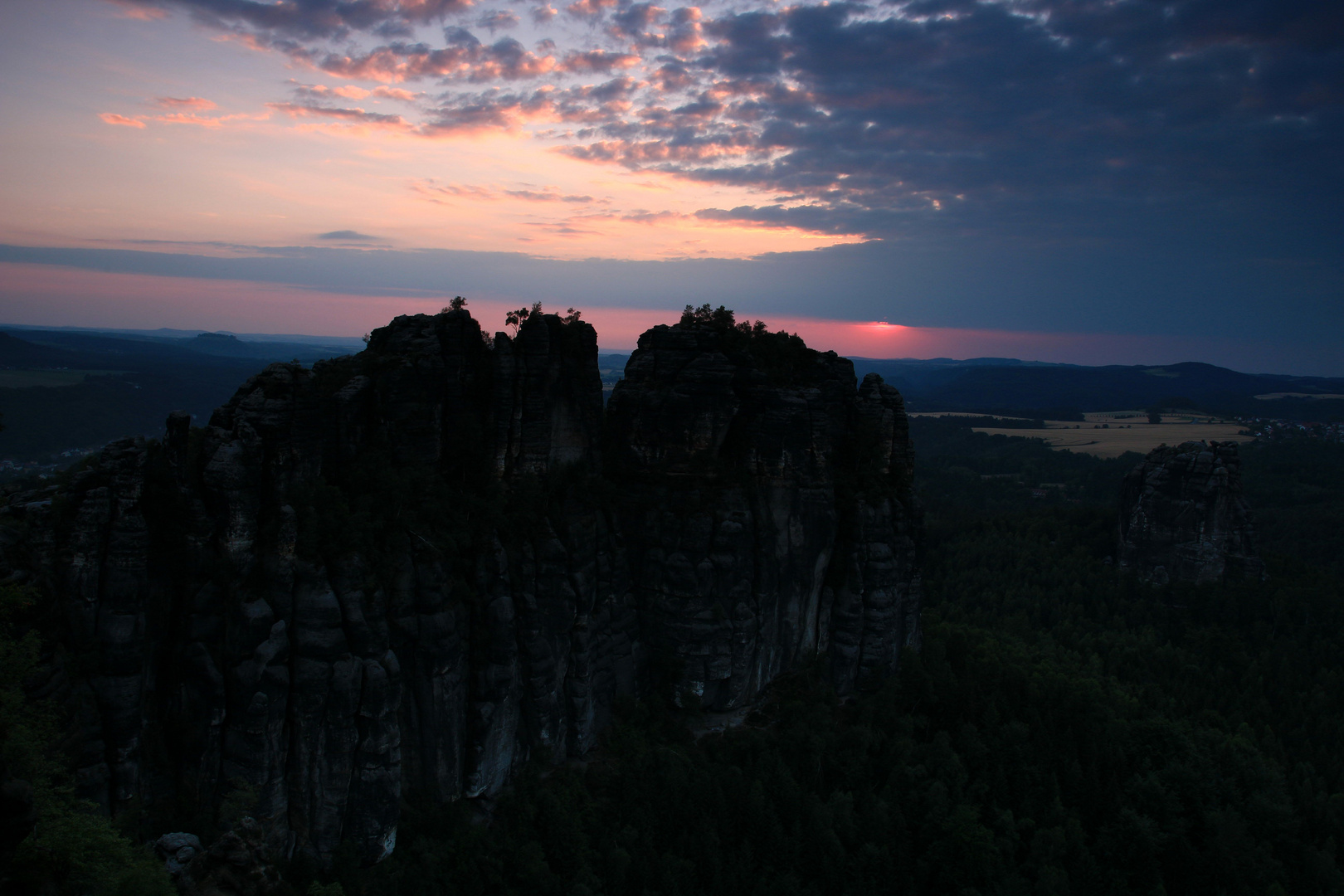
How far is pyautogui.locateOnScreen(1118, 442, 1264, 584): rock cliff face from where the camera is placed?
252 ft

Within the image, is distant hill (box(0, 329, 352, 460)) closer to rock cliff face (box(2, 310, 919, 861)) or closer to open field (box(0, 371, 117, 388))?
open field (box(0, 371, 117, 388))

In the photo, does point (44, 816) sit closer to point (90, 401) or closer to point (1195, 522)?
point (1195, 522)

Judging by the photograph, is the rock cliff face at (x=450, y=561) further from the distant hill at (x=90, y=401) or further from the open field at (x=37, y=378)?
the open field at (x=37, y=378)

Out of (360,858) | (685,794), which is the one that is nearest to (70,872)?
(360,858)

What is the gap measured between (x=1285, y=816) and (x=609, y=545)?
128 feet

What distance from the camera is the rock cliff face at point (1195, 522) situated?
252ft

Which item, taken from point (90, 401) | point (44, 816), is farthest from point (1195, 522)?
point (90, 401)

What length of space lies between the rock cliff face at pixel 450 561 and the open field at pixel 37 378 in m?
131

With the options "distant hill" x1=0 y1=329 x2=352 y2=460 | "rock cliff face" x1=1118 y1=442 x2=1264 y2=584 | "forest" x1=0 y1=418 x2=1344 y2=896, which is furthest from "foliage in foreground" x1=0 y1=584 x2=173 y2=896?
"rock cliff face" x1=1118 y1=442 x2=1264 y2=584

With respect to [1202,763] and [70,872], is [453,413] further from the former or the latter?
[1202,763]

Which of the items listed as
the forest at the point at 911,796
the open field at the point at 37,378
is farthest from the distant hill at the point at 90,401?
the forest at the point at 911,796

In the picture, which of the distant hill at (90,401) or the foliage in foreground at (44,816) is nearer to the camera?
the foliage in foreground at (44,816)

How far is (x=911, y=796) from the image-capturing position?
37.8 m

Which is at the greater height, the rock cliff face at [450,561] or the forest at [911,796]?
the rock cliff face at [450,561]
